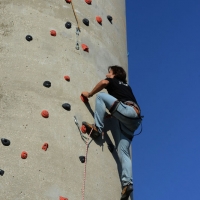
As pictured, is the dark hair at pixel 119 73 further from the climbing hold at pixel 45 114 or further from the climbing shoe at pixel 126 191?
the climbing shoe at pixel 126 191

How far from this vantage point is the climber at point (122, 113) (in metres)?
8.61

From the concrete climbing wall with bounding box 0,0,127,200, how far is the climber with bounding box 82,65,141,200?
13cm

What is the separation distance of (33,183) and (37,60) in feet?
6.01

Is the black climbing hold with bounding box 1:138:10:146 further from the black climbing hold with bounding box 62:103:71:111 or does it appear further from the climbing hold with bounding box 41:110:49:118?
the black climbing hold with bounding box 62:103:71:111

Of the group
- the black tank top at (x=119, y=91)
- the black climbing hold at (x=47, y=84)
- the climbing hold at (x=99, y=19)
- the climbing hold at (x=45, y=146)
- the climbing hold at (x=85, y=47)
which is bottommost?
the climbing hold at (x=45, y=146)

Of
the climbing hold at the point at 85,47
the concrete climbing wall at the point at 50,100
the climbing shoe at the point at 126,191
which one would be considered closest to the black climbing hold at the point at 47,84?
the concrete climbing wall at the point at 50,100

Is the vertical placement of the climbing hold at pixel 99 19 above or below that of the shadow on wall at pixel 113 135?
above

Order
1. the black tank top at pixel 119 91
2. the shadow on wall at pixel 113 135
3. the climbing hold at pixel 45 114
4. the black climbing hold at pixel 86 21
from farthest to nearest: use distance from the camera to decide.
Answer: the black climbing hold at pixel 86 21
the black tank top at pixel 119 91
the shadow on wall at pixel 113 135
the climbing hold at pixel 45 114

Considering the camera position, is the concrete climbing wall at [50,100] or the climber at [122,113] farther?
the climber at [122,113]

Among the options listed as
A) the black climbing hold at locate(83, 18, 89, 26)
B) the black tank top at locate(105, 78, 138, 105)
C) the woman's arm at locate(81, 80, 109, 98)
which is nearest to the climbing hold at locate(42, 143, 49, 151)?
the woman's arm at locate(81, 80, 109, 98)

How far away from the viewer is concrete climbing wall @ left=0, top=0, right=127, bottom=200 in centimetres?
776

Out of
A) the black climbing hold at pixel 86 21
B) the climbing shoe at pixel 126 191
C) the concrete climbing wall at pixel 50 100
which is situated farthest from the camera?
the black climbing hold at pixel 86 21

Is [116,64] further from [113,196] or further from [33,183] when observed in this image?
[33,183]

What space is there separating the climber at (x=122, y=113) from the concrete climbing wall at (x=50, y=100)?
0.13 meters
